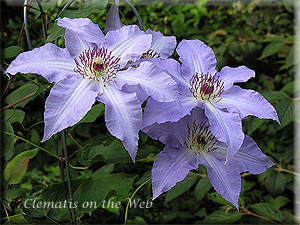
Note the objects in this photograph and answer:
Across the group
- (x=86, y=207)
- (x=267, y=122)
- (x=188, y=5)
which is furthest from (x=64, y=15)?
(x=188, y=5)

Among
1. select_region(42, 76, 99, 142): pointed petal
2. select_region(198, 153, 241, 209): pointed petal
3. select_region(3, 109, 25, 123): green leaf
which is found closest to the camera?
select_region(42, 76, 99, 142): pointed petal

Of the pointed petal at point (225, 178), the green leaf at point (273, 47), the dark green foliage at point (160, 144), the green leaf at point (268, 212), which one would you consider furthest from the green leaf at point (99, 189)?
the green leaf at point (273, 47)

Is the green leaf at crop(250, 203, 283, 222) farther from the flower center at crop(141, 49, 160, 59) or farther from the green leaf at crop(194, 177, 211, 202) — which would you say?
the flower center at crop(141, 49, 160, 59)

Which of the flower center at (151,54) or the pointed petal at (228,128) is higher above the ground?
the flower center at (151,54)

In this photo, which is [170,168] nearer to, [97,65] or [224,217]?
[97,65]

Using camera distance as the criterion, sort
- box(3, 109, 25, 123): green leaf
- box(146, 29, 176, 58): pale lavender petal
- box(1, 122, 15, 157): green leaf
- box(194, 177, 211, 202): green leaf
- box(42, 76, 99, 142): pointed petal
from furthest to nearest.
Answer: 1. box(194, 177, 211, 202): green leaf
2. box(3, 109, 25, 123): green leaf
3. box(1, 122, 15, 157): green leaf
4. box(146, 29, 176, 58): pale lavender petal
5. box(42, 76, 99, 142): pointed petal

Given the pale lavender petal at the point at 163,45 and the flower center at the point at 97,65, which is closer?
the flower center at the point at 97,65

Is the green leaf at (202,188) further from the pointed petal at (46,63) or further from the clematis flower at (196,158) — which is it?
the pointed petal at (46,63)

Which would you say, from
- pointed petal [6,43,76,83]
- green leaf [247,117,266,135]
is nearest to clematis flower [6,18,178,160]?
pointed petal [6,43,76,83]
